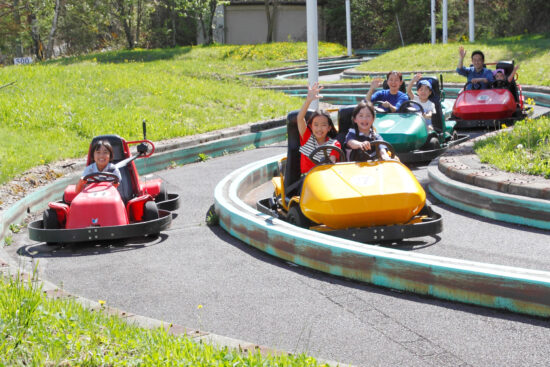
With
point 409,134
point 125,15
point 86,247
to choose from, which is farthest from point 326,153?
point 125,15

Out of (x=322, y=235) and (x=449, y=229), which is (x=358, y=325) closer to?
(x=322, y=235)

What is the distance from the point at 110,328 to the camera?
3.59m

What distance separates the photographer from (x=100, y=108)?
13.5m

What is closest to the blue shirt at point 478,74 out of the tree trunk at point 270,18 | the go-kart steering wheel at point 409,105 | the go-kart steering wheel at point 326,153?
the go-kart steering wheel at point 409,105

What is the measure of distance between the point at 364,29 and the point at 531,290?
136 ft

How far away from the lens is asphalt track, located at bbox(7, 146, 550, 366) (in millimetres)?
3877

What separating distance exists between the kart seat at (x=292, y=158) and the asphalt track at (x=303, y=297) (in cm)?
73

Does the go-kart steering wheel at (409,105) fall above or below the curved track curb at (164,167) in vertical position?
above

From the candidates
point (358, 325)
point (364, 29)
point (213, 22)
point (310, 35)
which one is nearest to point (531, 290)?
point (358, 325)

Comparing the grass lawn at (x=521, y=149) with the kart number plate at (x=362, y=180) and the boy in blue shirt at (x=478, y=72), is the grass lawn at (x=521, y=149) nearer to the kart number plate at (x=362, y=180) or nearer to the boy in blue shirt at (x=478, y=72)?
the kart number plate at (x=362, y=180)

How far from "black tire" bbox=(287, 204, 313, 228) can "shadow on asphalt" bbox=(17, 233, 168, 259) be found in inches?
50.5

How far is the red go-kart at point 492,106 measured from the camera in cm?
1187

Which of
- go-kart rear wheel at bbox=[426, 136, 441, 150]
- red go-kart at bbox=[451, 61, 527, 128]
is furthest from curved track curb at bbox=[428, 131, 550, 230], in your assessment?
red go-kart at bbox=[451, 61, 527, 128]

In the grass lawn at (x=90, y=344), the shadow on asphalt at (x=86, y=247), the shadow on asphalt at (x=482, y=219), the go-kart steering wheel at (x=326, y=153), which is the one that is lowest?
the shadow on asphalt at (x=86, y=247)
